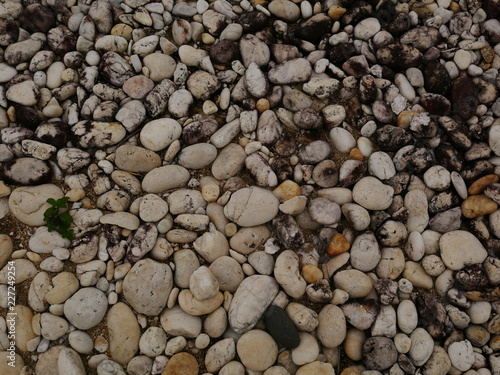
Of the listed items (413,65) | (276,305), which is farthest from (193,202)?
(413,65)

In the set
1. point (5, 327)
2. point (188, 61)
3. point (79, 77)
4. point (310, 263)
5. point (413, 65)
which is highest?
point (413, 65)

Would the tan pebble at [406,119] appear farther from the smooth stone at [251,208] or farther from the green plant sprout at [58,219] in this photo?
the green plant sprout at [58,219]

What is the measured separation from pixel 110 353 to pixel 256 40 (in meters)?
2.19

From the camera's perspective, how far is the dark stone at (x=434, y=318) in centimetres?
245

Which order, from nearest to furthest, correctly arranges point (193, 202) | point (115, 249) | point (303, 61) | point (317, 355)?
point (317, 355)
point (115, 249)
point (193, 202)
point (303, 61)

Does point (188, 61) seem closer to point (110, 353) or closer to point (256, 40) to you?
point (256, 40)

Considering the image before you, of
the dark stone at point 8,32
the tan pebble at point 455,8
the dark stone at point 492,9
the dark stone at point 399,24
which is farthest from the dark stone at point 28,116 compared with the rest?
the dark stone at point 492,9

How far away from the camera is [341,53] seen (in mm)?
3047

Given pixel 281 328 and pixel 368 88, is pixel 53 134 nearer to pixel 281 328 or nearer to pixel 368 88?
pixel 281 328

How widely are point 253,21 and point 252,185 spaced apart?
122 cm

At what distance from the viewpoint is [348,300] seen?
2.49 m

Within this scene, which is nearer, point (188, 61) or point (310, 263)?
point (310, 263)

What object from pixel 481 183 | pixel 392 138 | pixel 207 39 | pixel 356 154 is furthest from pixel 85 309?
pixel 481 183

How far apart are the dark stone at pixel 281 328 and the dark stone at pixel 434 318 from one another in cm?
74
